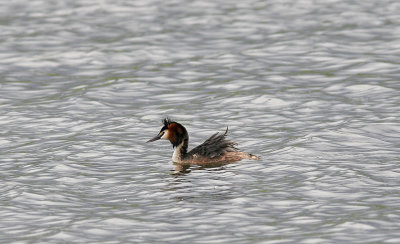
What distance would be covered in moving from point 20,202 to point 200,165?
4.07 metres

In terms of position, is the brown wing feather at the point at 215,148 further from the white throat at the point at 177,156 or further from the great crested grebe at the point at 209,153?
the white throat at the point at 177,156

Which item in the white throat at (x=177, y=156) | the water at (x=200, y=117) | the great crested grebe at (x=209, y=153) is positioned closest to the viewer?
the water at (x=200, y=117)

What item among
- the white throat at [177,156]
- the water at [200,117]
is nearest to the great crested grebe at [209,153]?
Answer: the white throat at [177,156]

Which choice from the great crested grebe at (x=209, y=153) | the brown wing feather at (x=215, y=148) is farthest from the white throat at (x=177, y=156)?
the brown wing feather at (x=215, y=148)

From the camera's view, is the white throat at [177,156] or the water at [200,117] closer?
the water at [200,117]

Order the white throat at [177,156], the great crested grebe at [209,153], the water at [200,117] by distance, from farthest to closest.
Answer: the white throat at [177,156] < the great crested grebe at [209,153] < the water at [200,117]

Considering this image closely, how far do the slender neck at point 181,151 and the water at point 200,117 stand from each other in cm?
33

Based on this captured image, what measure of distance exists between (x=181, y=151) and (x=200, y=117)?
3159 millimetres

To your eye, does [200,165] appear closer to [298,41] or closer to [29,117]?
[29,117]

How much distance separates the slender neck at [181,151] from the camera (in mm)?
17547

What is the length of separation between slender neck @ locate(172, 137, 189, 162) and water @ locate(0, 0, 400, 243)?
330 millimetres

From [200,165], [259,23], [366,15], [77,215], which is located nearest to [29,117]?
[200,165]

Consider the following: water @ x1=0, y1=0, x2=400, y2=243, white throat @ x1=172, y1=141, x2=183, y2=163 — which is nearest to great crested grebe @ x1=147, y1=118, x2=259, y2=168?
white throat @ x1=172, y1=141, x2=183, y2=163

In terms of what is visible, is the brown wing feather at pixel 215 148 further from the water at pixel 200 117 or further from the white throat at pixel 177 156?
the water at pixel 200 117
